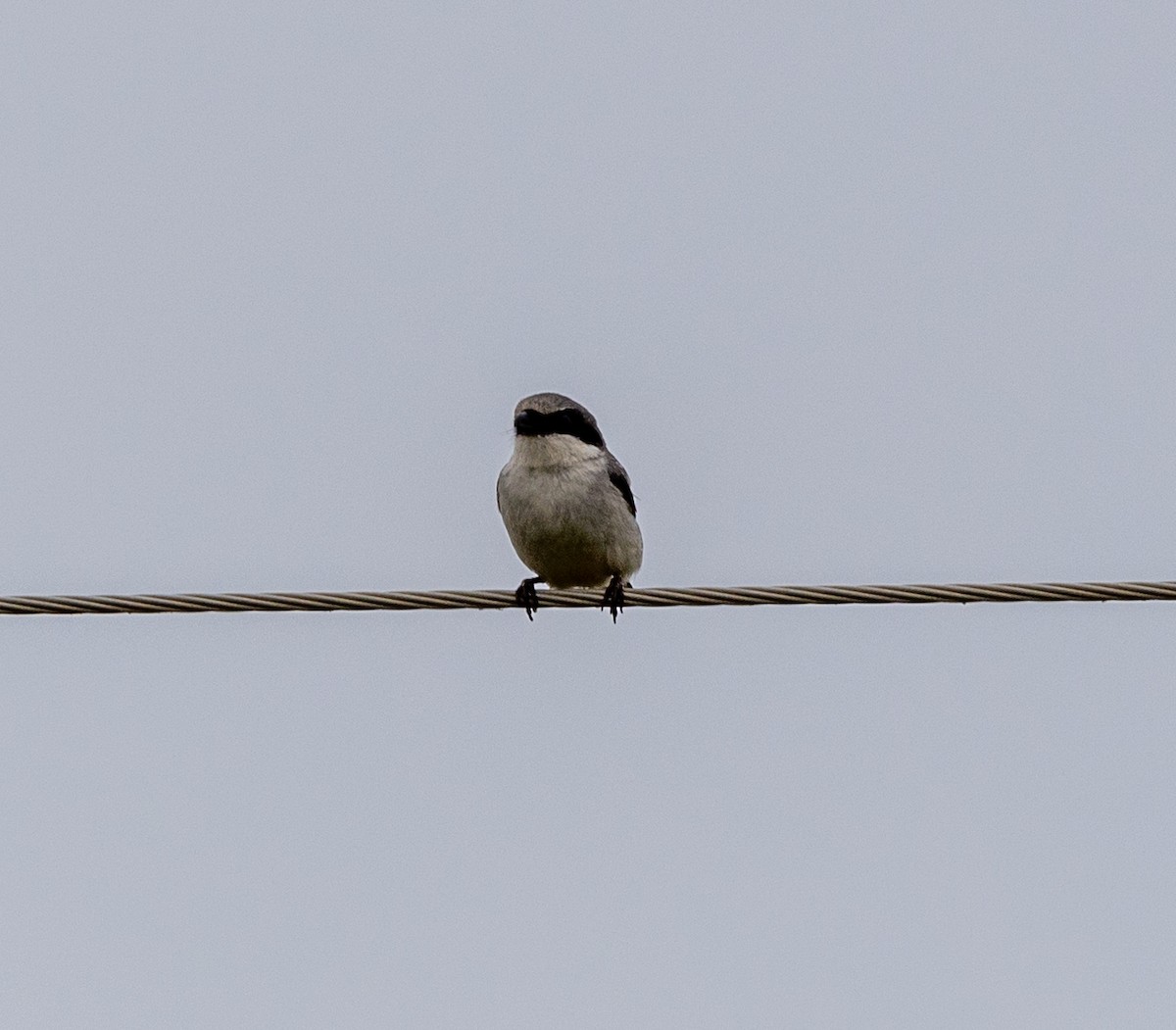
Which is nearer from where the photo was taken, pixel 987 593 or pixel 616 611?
pixel 987 593

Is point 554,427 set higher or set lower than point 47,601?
higher

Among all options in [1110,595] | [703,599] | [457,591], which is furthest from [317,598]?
[1110,595]

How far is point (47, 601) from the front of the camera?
6984mm

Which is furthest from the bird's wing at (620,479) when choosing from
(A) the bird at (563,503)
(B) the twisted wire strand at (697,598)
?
(B) the twisted wire strand at (697,598)

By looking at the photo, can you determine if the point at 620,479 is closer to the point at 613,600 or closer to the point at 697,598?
the point at 613,600

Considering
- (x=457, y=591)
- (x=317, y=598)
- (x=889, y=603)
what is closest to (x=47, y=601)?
(x=317, y=598)

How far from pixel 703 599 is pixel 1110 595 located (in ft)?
4.83

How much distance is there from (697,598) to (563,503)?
3.22m

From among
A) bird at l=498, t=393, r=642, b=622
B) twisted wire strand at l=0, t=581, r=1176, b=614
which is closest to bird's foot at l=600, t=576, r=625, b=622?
bird at l=498, t=393, r=642, b=622

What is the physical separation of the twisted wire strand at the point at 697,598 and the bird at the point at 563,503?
3057 millimetres

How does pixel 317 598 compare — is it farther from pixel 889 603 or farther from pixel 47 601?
pixel 889 603

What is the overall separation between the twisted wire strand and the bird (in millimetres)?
3057

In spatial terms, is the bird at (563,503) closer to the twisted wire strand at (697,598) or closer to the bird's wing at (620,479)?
the bird's wing at (620,479)

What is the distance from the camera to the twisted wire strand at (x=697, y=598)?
6.98 m
